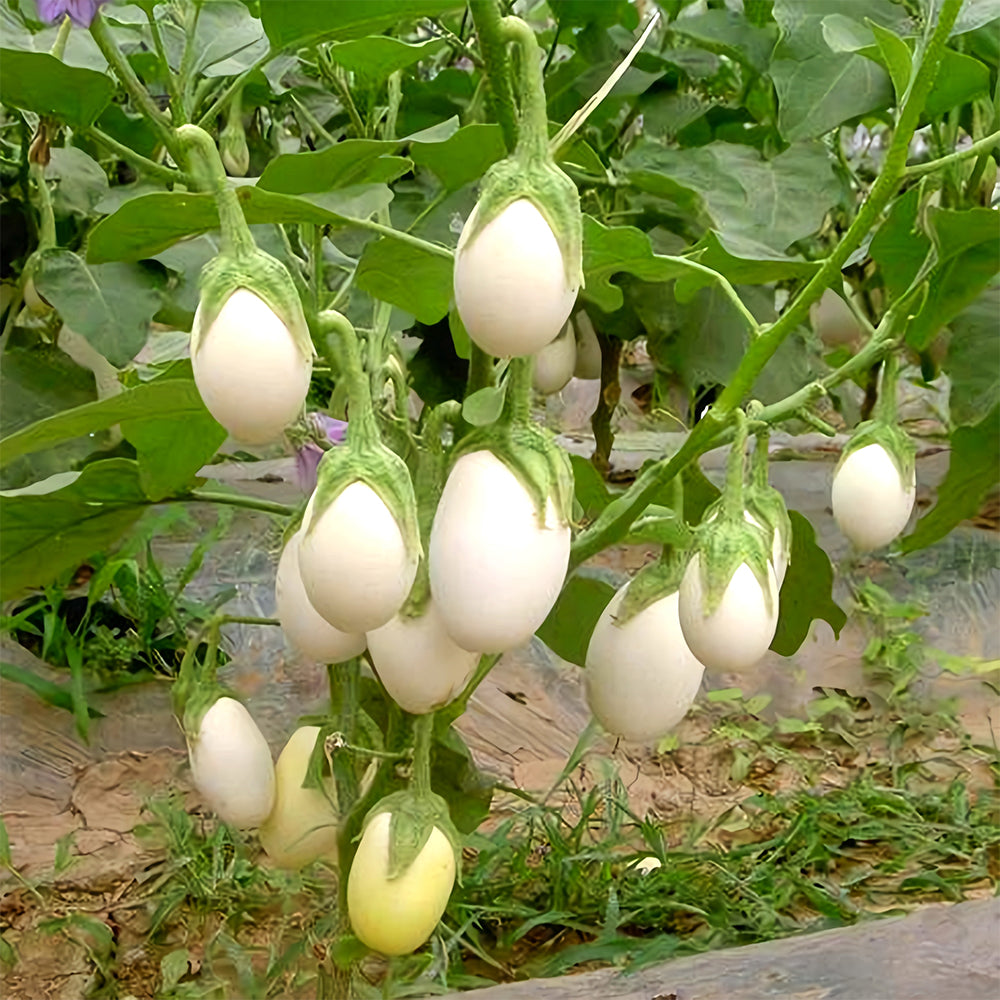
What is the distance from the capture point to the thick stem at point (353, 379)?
36 centimetres

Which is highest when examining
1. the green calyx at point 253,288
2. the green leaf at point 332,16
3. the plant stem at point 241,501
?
the green leaf at point 332,16

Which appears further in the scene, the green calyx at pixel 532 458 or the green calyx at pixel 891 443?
the green calyx at pixel 891 443

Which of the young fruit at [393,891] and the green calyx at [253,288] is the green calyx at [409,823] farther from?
the green calyx at [253,288]

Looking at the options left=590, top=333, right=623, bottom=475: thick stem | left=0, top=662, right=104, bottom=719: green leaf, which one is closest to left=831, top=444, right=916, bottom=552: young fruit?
left=590, top=333, right=623, bottom=475: thick stem

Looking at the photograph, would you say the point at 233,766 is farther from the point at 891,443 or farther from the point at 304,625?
the point at 891,443

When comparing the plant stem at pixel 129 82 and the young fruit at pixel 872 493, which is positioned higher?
the plant stem at pixel 129 82

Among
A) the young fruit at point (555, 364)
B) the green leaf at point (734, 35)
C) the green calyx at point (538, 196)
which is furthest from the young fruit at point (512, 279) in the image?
the green leaf at point (734, 35)

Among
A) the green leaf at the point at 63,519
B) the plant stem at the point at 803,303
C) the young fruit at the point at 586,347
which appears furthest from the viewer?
the young fruit at the point at 586,347

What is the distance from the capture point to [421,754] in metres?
0.47

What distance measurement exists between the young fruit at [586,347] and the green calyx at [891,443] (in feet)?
1.18

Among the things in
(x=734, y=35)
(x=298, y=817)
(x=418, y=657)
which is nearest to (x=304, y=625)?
(x=418, y=657)

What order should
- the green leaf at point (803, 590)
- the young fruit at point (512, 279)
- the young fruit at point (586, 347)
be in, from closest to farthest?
the young fruit at point (512, 279) < the green leaf at point (803, 590) < the young fruit at point (586, 347)

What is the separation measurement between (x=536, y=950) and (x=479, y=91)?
1.52 feet

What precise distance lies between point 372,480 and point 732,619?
0.13 m
